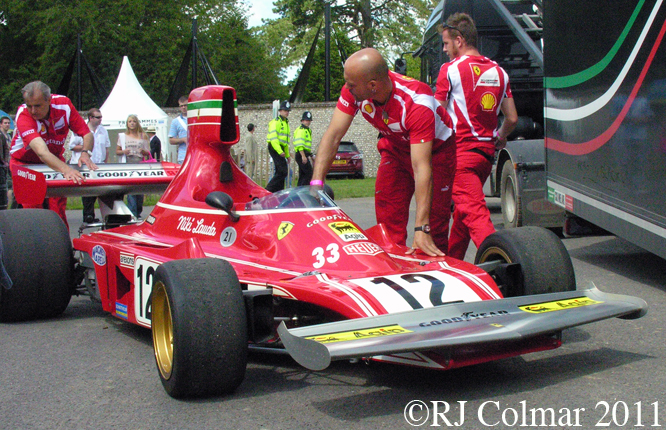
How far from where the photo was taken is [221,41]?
48094mm

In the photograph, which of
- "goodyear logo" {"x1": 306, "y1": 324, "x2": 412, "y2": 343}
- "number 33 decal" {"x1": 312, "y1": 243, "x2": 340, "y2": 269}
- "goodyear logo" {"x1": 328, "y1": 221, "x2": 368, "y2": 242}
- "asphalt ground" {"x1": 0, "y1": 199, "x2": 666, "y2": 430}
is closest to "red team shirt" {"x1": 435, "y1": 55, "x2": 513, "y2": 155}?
"goodyear logo" {"x1": 328, "y1": 221, "x2": 368, "y2": 242}

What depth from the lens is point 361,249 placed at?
4.00 metres

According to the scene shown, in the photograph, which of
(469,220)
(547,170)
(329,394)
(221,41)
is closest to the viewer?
(329,394)

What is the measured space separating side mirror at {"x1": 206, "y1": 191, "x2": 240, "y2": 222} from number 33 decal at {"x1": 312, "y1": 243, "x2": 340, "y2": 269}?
2.29ft

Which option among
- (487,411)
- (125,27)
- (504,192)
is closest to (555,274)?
(487,411)

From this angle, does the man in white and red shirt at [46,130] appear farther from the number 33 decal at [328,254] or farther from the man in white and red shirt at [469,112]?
the man in white and red shirt at [469,112]

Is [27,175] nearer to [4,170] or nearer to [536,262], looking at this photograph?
[536,262]

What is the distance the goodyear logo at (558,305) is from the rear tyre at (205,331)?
4.13 ft

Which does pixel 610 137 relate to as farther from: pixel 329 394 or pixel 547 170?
pixel 329 394

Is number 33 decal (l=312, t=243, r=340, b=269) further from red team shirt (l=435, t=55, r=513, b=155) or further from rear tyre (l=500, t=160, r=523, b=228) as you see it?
rear tyre (l=500, t=160, r=523, b=228)

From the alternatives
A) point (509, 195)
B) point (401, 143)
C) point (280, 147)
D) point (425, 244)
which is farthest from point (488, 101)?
point (280, 147)

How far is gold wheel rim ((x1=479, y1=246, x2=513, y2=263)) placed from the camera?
413cm

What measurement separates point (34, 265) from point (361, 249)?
2.26 meters

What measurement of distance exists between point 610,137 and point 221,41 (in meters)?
44.3
